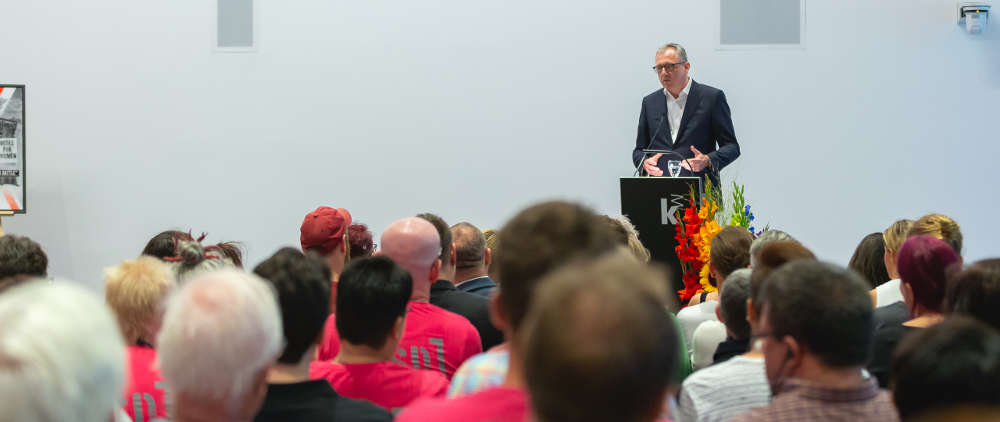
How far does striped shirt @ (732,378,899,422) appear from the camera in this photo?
1713 mm

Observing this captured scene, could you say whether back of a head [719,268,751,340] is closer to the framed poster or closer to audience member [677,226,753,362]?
audience member [677,226,753,362]

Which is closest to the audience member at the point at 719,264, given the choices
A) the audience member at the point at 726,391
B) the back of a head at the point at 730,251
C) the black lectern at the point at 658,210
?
the back of a head at the point at 730,251

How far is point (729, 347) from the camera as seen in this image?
258cm

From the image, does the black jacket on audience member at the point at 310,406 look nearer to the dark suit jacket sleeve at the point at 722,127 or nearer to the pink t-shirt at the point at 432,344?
the pink t-shirt at the point at 432,344

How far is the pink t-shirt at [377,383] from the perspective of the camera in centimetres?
227

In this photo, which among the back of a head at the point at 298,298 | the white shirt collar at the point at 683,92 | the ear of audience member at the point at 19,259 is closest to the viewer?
the back of a head at the point at 298,298

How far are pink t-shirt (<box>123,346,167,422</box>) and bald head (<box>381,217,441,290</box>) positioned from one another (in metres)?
0.97

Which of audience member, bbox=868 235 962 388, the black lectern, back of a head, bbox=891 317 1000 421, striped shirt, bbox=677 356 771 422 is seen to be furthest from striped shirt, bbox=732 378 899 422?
the black lectern

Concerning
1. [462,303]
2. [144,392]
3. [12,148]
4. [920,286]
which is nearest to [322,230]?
[462,303]

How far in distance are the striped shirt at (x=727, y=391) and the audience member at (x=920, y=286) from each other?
2.23 ft

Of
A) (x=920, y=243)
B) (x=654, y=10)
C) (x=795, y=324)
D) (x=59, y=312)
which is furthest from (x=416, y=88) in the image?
(x=59, y=312)

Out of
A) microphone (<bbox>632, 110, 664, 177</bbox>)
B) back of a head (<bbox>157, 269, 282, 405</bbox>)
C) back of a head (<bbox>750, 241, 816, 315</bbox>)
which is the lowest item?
back of a head (<bbox>157, 269, 282, 405</bbox>)

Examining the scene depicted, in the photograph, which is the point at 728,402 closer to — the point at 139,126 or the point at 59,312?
the point at 59,312

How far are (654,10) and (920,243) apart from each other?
441 cm
